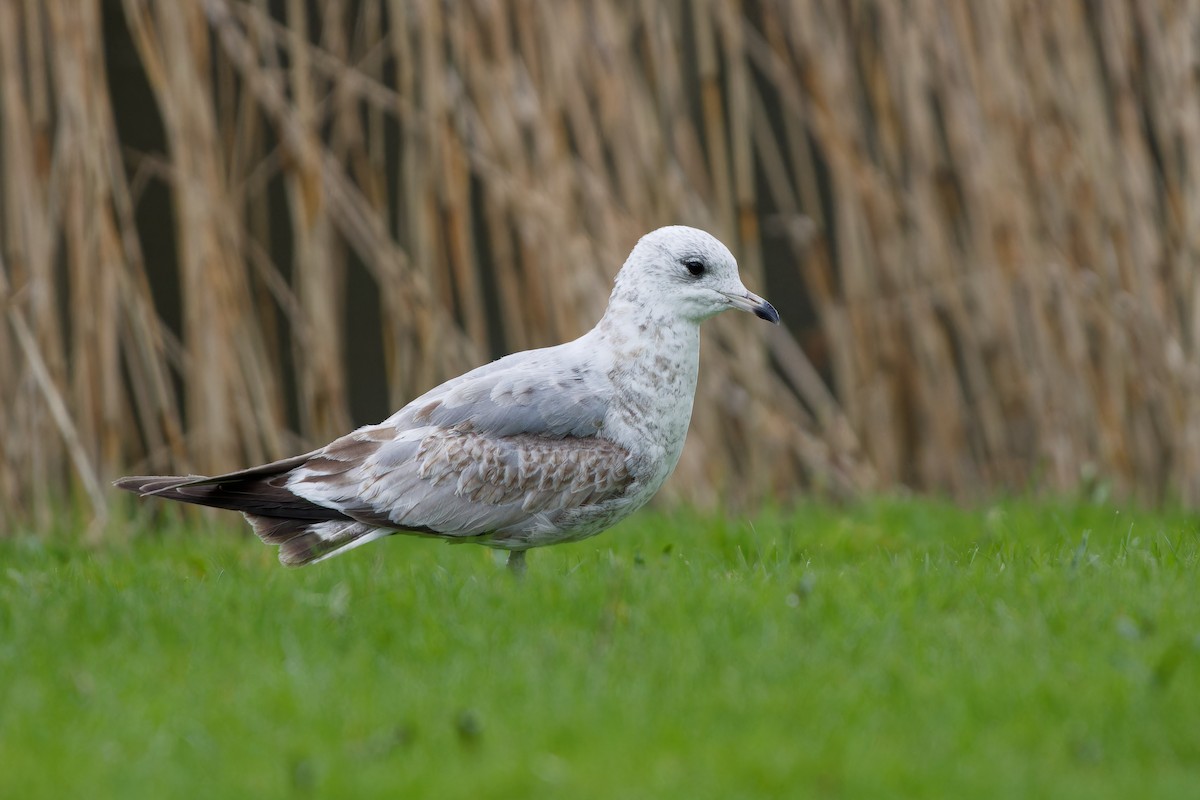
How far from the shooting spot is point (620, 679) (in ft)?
10.2

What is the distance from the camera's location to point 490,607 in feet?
11.9

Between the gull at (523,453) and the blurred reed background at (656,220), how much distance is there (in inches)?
58.2

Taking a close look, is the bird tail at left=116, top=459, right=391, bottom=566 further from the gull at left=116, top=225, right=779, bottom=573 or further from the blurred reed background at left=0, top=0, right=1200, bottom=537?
the blurred reed background at left=0, top=0, right=1200, bottom=537

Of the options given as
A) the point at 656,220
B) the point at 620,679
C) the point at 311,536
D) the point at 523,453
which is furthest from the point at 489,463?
the point at 656,220

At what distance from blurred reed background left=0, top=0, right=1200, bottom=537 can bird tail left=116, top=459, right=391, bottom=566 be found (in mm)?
1392

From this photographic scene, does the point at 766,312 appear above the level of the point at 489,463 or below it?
above

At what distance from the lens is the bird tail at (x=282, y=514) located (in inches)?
166

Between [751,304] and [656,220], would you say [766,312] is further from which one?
[656,220]

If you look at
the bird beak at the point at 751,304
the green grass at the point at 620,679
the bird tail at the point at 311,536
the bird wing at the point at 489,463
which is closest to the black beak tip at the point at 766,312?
the bird beak at the point at 751,304

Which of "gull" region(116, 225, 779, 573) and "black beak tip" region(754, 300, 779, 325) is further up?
"black beak tip" region(754, 300, 779, 325)

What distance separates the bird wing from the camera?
13.8 feet

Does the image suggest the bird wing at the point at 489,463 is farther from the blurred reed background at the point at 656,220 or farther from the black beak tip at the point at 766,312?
the blurred reed background at the point at 656,220

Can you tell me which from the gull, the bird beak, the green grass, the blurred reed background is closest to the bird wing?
the gull

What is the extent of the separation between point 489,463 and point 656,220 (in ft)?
6.94
